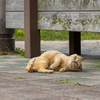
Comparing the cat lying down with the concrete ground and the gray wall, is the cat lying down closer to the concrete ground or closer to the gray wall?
the concrete ground

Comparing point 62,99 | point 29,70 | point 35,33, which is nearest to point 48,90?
point 62,99

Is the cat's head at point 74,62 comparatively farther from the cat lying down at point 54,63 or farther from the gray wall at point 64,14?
the gray wall at point 64,14

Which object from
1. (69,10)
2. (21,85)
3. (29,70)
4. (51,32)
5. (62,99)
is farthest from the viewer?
(51,32)

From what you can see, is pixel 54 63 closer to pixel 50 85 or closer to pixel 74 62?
pixel 74 62

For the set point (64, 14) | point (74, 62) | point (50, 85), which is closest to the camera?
point (50, 85)

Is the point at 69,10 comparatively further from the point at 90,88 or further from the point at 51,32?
the point at 51,32

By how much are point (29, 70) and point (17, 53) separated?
3.63m

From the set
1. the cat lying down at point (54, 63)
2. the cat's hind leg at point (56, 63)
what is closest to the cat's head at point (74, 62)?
the cat lying down at point (54, 63)

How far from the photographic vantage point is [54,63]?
5.26m

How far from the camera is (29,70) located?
5227mm

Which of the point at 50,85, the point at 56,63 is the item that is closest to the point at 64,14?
the point at 56,63

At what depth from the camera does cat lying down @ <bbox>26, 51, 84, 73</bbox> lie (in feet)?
17.0

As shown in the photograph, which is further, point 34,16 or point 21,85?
point 34,16

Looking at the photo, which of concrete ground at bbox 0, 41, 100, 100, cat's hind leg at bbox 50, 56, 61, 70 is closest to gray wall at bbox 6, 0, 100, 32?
concrete ground at bbox 0, 41, 100, 100
